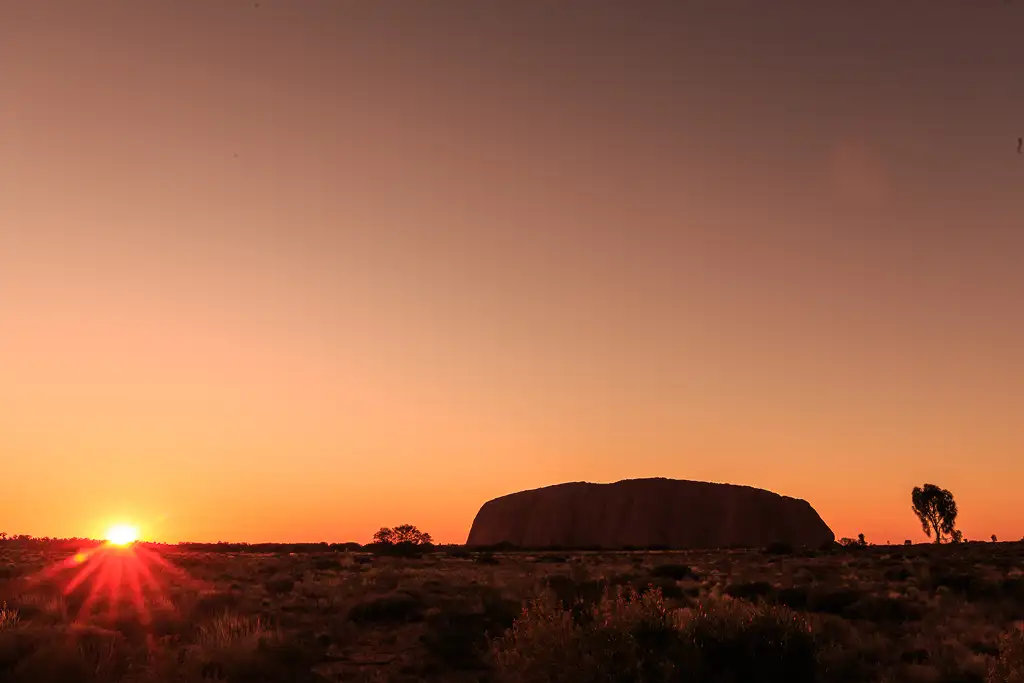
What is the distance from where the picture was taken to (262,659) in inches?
453

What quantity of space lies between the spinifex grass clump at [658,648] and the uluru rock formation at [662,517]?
10606 centimetres

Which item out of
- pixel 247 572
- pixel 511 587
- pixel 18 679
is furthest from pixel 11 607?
pixel 247 572

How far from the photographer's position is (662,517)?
120m

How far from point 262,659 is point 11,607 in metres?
8.07

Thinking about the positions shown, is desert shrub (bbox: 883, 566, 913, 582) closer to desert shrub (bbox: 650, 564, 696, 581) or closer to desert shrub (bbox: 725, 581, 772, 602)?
desert shrub (bbox: 650, 564, 696, 581)

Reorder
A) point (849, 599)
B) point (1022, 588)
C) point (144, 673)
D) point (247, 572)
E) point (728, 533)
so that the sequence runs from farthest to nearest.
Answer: point (728, 533)
point (247, 572)
point (1022, 588)
point (849, 599)
point (144, 673)

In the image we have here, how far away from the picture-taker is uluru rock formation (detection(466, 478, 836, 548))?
116312 mm

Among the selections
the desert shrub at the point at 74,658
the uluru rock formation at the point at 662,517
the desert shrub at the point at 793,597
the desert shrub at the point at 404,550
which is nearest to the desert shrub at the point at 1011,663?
the desert shrub at the point at 793,597

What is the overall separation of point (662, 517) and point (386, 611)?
107912mm

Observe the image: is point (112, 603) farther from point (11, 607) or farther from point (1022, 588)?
point (1022, 588)

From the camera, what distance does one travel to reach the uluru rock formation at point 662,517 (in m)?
116

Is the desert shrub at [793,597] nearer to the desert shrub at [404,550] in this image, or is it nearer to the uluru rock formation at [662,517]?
the desert shrub at [404,550]

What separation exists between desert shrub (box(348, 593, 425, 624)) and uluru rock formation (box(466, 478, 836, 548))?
98.6 m

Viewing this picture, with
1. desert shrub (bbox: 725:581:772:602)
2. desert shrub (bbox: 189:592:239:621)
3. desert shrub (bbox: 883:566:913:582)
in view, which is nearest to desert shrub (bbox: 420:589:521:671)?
desert shrub (bbox: 189:592:239:621)
